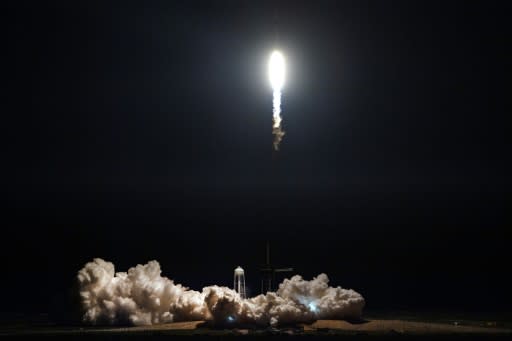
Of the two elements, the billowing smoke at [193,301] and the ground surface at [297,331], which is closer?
the ground surface at [297,331]

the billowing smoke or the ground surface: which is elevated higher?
the billowing smoke

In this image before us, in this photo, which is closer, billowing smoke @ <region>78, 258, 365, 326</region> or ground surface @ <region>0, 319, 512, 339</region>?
ground surface @ <region>0, 319, 512, 339</region>

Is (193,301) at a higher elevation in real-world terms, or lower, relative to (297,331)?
higher

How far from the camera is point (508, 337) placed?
287ft

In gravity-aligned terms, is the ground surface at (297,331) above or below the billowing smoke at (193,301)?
below

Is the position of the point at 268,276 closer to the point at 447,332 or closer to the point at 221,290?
the point at 221,290

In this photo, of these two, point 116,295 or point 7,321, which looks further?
point 7,321

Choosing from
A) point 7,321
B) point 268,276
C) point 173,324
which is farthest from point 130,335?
point 7,321

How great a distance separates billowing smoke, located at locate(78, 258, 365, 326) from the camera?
8519cm

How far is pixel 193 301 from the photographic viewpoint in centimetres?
8888

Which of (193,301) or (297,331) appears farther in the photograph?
(193,301)

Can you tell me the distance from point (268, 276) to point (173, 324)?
8776 millimetres

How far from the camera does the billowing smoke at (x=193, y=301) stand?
85188 millimetres

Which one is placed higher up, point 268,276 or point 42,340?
point 268,276
